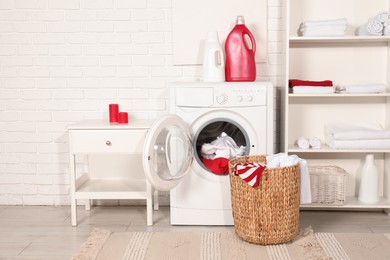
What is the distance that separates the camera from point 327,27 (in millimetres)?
3105

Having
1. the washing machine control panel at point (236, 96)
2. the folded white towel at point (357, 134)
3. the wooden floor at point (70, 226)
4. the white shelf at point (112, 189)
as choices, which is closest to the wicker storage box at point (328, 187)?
the wooden floor at point (70, 226)

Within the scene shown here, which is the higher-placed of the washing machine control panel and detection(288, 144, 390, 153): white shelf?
the washing machine control panel

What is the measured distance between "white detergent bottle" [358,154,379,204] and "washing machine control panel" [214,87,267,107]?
0.89 metres

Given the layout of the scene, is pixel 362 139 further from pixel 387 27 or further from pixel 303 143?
pixel 387 27

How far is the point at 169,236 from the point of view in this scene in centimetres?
285

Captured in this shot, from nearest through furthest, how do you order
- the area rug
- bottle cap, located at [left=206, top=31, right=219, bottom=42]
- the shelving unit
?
the area rug < bottle cap, located at [left=206, top=31, right=219, bottom=42] < the shelving unit

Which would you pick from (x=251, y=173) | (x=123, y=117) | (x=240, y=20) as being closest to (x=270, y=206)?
(x=251, y=173)

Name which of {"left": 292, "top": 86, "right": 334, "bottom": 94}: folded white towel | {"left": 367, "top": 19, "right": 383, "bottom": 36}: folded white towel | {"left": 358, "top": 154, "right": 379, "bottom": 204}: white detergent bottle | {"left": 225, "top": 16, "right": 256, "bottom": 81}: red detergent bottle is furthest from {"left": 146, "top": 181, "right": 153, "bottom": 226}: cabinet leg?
{"left": 367, "top": 19, "right": 383, "bottom": 36}: folded white towel

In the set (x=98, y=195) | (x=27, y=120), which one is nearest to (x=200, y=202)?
(x=98, y=195)

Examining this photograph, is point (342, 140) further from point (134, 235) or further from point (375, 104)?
point (134, 235)

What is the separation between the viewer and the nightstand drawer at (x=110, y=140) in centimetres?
303

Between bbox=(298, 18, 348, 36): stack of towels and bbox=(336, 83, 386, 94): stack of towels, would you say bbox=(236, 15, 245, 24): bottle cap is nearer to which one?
bbox=(298, 18, 348, 36): stack of towels

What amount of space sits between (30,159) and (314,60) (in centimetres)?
211

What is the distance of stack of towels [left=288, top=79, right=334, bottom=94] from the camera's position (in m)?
3.12
